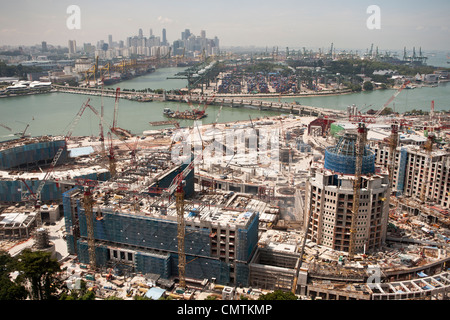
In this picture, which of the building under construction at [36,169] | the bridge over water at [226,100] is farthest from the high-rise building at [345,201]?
the bridge over water at [226,100]

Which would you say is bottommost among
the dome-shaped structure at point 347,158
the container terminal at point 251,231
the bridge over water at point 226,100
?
the container terminal at point 251,231

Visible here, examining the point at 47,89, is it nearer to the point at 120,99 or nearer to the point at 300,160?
the point at 120,99

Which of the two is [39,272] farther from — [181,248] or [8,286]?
[181,248]

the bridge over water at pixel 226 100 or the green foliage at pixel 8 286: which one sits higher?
the bridge over water at pixel 226 100

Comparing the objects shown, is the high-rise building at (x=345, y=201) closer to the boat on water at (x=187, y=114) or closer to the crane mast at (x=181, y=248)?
the crane mast at (x=181, y=248)

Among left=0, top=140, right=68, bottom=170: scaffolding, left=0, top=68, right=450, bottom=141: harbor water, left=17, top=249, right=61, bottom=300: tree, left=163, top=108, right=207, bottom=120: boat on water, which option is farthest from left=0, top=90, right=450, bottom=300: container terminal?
left=163, top=108, right=207, bottom=120: boat on water

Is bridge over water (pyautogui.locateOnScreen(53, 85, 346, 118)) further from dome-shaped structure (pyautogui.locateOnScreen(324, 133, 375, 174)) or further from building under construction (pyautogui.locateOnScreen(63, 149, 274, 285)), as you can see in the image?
building under construction (pyautogui.locateOnScreen(63, 149, 274, 285))

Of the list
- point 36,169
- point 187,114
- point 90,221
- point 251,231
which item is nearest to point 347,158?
point 251,231
